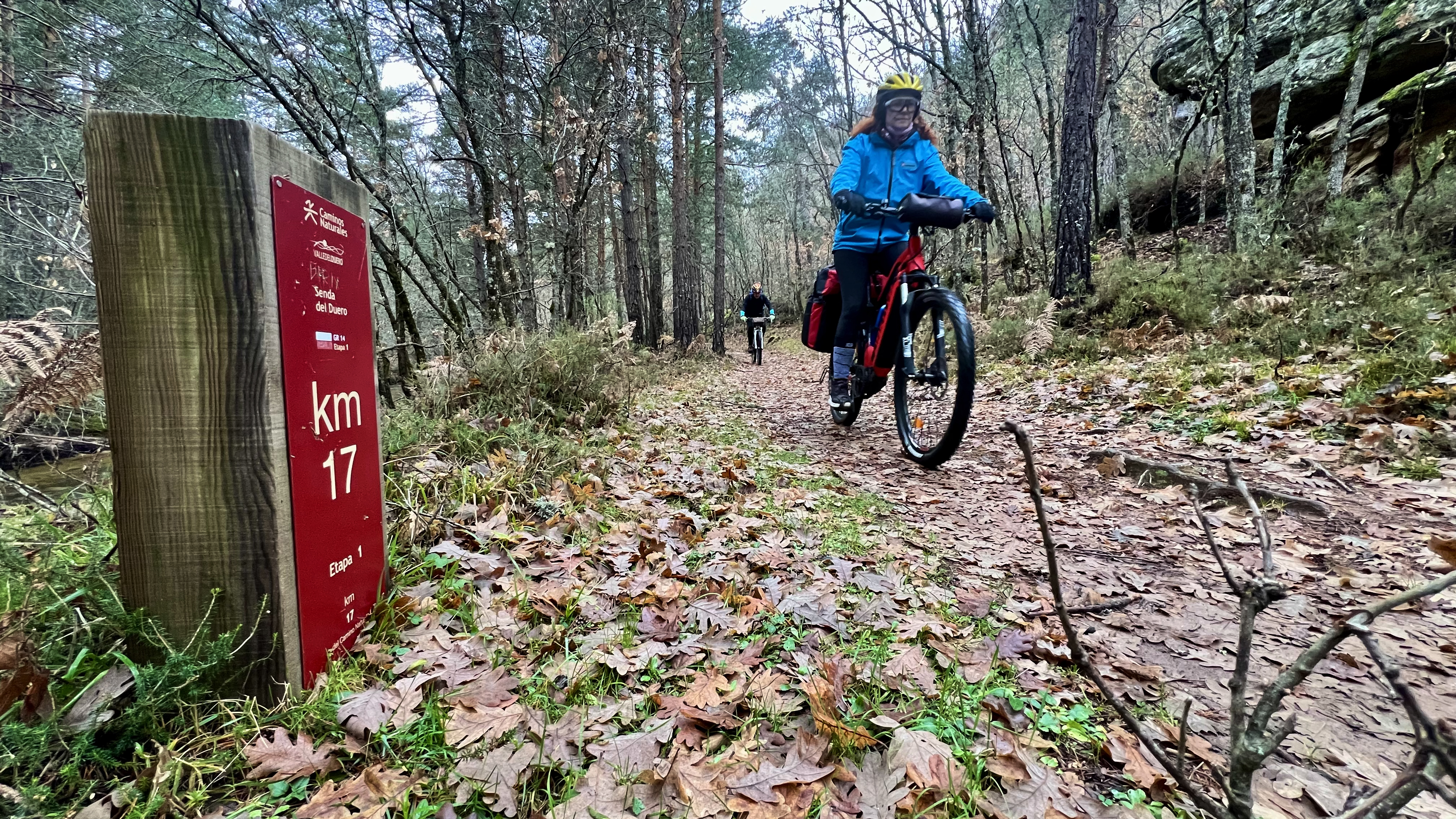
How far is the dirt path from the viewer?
1.39 metres

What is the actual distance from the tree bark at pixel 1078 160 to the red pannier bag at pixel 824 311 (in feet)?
12.8

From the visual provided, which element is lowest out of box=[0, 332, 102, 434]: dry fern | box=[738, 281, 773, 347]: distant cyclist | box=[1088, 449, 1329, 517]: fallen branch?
box=[1088, 449, 1329, 517]: fallen branch

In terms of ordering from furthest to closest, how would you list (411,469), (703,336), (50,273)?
(703,336)
(50,273)
(411,469)

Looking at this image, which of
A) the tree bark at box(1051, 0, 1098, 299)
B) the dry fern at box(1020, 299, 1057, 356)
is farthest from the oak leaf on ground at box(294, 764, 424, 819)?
the tree bark at box(1051, 0, 1098, 299)

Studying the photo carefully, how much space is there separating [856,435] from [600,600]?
337 cm

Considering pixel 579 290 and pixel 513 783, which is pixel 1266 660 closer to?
pixel 513 783

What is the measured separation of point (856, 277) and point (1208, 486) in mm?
3869

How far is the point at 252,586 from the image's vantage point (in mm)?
1430

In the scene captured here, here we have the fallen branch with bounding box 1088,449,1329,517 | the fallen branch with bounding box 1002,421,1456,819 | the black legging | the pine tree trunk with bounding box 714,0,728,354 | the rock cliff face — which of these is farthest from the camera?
the pine tree trunk with bounding box 714,0,728,354

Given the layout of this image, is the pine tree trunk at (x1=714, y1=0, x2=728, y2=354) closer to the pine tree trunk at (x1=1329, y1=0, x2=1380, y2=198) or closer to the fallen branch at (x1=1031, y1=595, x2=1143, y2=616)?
the pine tree trunk at (x1=1329, y1=0, x2=1380, y2=198)

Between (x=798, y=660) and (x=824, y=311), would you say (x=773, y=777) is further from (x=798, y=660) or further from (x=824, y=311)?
(x=824, y=311)

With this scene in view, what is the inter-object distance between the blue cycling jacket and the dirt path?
169 cm

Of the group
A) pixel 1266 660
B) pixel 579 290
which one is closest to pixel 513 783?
pixel 1266 660

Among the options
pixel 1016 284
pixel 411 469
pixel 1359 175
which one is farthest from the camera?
pixel 1016 284
